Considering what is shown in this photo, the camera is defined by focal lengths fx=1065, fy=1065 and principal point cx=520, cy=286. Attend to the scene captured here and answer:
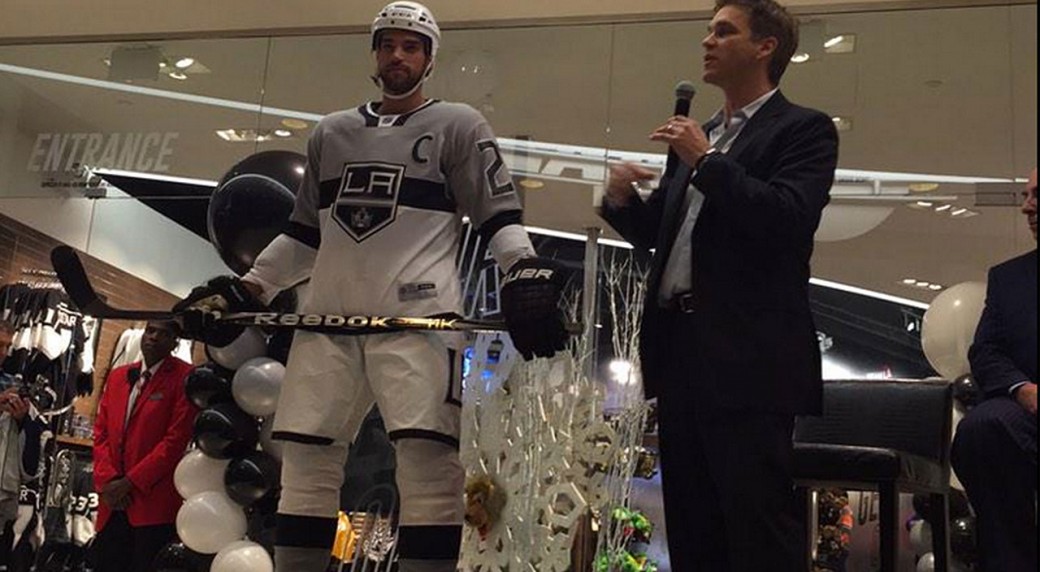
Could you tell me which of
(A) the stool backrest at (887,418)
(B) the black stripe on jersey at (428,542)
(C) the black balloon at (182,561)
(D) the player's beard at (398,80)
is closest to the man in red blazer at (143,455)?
(C) the black balloon at (182,561)

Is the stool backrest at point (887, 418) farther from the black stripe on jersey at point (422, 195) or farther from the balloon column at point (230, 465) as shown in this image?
Result: the balloon column at point (230, 465)

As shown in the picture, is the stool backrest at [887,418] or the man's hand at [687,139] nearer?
the man's hand at [687,139]

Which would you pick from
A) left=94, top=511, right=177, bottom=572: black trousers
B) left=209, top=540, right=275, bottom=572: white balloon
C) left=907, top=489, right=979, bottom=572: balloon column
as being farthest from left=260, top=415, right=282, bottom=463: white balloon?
left=907, top=489, right=979, bottom=572: balloon column

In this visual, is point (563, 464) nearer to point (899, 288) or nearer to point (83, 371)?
point (899, 288)

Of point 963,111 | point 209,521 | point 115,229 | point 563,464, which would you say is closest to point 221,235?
point 209,521

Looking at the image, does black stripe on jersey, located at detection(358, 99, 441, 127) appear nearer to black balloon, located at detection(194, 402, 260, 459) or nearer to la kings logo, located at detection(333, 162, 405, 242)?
la kings logo, located at detection(333, 162, 405, 242)

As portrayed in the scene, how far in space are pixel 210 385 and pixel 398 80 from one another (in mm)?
1973

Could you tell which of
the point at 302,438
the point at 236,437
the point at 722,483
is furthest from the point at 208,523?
the point at 722,483

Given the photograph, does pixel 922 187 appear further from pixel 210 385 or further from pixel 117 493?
pixel 117 493

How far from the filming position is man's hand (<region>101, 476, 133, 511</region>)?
13.6 feet

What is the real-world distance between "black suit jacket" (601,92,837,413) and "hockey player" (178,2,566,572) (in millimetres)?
298

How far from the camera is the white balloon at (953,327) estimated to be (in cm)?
411

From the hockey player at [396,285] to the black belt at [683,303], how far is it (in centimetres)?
23

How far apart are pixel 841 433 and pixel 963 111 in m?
2.33
